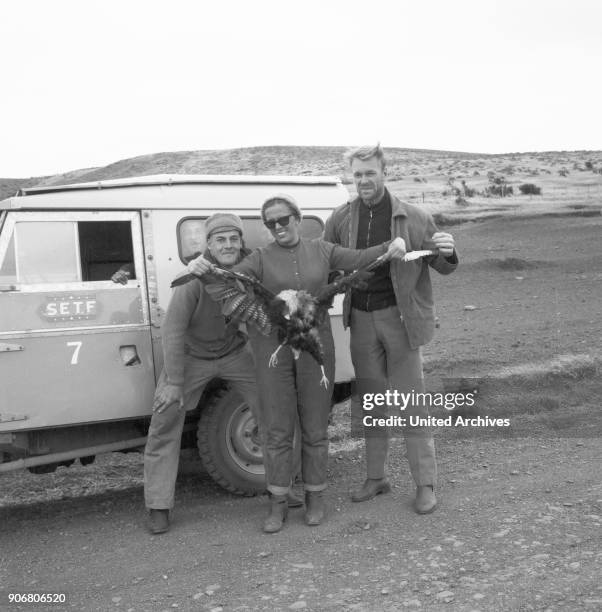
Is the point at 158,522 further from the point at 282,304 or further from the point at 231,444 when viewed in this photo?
the point at 282,304

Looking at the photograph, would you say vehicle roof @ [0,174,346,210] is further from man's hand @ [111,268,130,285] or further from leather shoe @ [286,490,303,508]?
leather shoe @ [286,490,303,508]

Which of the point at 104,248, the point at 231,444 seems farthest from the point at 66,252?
the point at 231,444

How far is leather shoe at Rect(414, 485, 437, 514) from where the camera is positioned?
524 cm

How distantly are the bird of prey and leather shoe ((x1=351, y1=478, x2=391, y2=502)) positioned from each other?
3.37 feet

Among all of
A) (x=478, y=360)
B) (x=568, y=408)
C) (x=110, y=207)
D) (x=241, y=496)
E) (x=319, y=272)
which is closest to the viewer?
(x=319, y=272)

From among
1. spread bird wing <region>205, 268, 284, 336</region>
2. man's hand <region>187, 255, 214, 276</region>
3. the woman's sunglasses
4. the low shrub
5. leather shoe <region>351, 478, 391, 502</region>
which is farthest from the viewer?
the low shrub

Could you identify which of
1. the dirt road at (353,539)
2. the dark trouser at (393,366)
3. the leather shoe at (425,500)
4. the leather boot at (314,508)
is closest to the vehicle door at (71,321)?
the dirt road at (353,539)

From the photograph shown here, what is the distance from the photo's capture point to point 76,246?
536 cm

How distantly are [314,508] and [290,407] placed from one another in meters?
0.69

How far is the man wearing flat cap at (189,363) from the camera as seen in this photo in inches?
201

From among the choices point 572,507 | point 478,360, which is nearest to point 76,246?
point 572,507

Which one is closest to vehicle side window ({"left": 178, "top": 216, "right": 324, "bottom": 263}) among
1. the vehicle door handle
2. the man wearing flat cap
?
the man wearing flat cap

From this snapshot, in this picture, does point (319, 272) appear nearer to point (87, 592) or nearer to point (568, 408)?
point (87, 592)

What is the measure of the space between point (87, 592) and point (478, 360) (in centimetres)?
612
